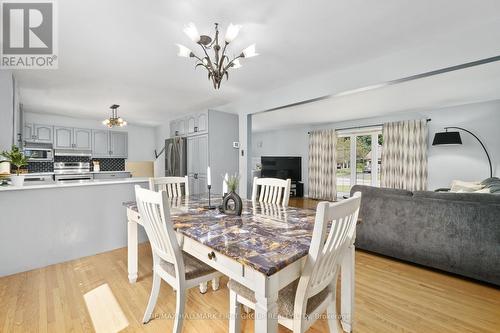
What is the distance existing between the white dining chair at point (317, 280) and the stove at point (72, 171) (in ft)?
18.1

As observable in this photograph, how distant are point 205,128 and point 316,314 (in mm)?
3824

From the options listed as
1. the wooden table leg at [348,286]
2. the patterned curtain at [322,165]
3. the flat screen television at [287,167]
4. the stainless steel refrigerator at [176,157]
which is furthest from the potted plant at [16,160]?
the patterned curtain at [322,165]

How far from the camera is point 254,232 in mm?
1265

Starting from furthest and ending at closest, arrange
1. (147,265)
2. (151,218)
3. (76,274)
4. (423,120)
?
1. (423,120)
2. (147,265)
3. (76,274)
4. (151,218)

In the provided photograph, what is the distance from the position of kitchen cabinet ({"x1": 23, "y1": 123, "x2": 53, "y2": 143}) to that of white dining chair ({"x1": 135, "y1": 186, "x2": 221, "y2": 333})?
5.46m

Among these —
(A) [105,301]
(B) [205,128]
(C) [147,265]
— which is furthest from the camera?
(B) [205,128]

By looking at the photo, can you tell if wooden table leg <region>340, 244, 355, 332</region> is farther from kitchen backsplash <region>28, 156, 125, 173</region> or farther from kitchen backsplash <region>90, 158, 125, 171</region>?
kitchen backsplash <region>90, 158, 125, 171</region>

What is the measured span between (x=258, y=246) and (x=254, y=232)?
20 cm

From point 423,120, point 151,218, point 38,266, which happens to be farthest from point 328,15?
point 423,120

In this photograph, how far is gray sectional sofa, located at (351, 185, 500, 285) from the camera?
1.99m

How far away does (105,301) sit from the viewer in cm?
178

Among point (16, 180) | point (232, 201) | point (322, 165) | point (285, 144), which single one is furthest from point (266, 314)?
point (285, 144)

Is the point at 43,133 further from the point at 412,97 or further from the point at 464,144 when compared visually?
the point at 464,144

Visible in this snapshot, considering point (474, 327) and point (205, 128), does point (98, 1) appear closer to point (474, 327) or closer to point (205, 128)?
point (205, 128)
